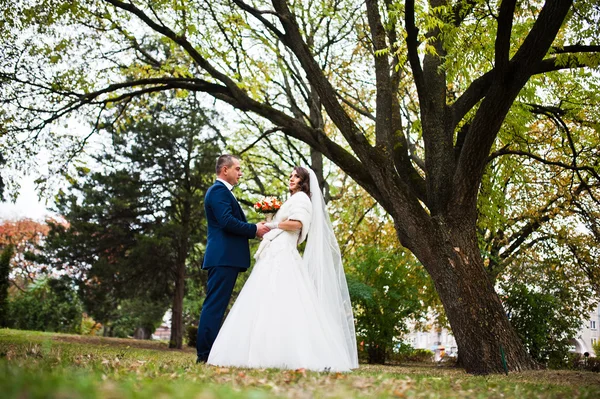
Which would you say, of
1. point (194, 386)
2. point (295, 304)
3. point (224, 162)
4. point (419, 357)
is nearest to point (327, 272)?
point (295, 304)

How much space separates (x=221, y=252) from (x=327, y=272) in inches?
53.7

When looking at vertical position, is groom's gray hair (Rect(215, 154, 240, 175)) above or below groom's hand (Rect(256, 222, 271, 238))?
above

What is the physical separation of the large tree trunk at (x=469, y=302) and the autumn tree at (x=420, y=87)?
16mm

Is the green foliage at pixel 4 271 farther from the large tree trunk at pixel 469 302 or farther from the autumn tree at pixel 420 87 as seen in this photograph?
the large tree trunk at pixel 469 302

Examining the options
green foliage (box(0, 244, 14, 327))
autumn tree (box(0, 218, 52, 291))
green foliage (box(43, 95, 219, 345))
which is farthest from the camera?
autumn tree (box(0, 218, 52, 291))

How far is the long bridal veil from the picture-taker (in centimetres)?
614

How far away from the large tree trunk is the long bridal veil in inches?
61.8

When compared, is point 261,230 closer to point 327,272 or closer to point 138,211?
point 327,272

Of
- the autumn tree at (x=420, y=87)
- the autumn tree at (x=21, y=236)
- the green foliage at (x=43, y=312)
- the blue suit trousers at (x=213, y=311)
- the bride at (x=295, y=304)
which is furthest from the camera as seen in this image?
the autumn tree at (x=21, y=236)

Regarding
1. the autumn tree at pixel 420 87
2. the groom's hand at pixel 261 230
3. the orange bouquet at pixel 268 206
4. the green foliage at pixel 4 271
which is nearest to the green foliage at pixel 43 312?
the green foliage at pixel 4 271

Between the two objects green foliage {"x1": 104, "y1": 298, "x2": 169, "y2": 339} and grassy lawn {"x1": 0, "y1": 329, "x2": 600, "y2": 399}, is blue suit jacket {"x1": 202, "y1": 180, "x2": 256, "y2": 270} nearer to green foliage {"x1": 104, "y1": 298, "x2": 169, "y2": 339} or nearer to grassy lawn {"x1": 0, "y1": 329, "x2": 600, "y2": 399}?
grassy lawn {"x1": 0, "y1": 329, "x2": 600, "y2": 399}

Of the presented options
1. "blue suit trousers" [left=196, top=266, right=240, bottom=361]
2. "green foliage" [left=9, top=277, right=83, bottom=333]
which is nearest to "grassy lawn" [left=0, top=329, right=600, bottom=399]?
"blue suit trousers" [left=196, top=266, right=240, bottom=361]

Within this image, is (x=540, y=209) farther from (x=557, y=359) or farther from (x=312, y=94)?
(x=312, y=94)

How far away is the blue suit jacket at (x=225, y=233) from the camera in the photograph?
20.4 ft
